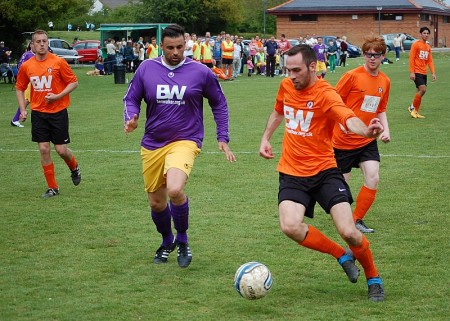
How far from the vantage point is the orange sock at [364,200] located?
8703mm

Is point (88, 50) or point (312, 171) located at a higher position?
point (312, 171)

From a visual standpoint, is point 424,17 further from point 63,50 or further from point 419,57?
point 419,57

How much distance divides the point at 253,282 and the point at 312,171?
100 centimetres

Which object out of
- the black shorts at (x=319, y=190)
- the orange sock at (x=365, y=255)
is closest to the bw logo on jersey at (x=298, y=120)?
the black shorts at (x=319, y=190)

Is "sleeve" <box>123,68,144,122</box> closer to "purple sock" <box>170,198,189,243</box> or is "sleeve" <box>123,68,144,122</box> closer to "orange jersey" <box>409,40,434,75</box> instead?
"purple sock" <box>170,198,189,243</box>

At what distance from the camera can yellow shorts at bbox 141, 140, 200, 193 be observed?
24.2ft

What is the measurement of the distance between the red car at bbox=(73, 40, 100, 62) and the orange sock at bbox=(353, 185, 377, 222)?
46259 millimetres

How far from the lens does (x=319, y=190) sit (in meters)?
6.52

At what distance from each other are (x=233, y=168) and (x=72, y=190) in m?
2.76

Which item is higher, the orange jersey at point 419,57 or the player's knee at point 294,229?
the orange jersey at point 419,57

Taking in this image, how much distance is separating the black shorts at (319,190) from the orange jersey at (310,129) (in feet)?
0.17

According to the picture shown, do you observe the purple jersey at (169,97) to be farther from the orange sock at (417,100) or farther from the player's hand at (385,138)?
the orange sock at (417,100)

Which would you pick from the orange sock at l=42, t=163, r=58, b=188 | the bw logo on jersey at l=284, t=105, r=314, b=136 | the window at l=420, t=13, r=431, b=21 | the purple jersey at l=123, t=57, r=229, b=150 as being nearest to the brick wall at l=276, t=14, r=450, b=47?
the window at l=420, t=13, r=431, b=21

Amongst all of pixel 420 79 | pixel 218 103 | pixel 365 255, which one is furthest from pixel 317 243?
pixel 420 79
